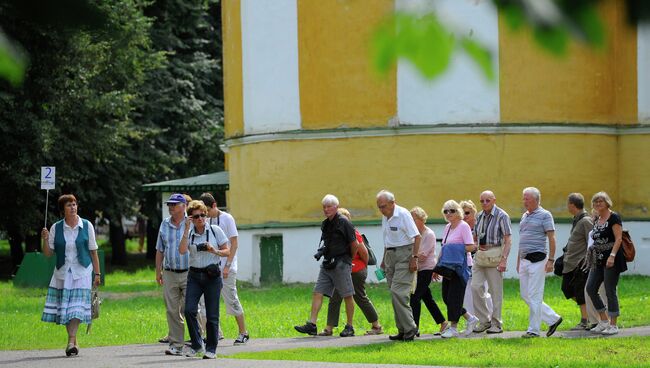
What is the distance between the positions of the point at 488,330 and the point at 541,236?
5.62 feet

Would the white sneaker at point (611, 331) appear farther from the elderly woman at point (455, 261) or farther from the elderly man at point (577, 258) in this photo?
the elderly woman at point (455, 261)

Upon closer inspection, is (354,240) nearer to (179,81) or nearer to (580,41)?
(580,41)

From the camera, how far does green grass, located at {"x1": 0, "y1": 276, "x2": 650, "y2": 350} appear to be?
57.8 feet

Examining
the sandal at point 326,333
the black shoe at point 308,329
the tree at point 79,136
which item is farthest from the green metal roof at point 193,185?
the black shoe at point 308,329

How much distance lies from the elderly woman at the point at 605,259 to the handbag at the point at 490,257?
1045mm

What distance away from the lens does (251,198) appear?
30.3 metres

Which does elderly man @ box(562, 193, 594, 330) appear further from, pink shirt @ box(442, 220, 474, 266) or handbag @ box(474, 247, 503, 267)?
pink shirt @ box(442, 220, 474, 266)

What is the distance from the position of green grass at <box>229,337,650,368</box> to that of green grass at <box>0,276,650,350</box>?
Result: 2337 millimetres

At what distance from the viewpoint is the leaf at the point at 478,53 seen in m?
2.66

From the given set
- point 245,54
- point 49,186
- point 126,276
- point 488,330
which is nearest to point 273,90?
point 245,54

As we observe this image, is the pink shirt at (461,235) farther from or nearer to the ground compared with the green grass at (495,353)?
farther from the ground

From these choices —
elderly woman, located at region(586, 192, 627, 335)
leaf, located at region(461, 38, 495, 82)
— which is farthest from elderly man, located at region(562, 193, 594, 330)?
leaf, located at region(461, 38, 495, 82)

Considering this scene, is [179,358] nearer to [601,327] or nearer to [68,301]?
[68,301]

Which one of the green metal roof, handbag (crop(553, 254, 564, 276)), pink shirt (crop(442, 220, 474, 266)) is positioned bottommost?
handbag (crop(553, 254, 564, 276))
